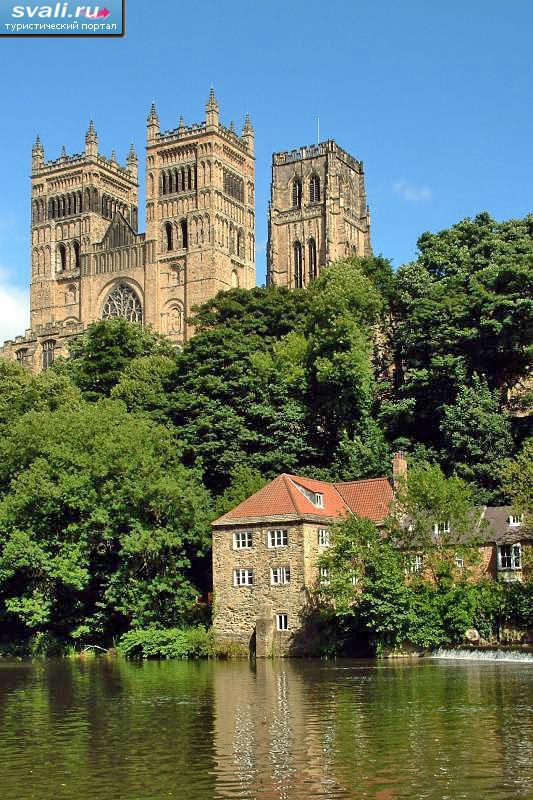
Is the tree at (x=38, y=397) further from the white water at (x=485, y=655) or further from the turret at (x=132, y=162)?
the turret at (x=132, y=162)

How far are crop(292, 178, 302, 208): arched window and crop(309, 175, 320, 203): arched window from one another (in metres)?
1.36

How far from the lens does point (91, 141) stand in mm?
146625

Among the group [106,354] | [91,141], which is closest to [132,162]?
[91,141]

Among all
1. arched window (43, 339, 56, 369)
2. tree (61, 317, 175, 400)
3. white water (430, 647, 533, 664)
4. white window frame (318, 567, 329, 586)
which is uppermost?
arched window (43, 339, 56, 369)

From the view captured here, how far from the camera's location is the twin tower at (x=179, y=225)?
13312 centimetres

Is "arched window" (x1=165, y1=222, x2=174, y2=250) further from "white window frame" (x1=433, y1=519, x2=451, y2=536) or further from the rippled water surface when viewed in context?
the rippled water surface

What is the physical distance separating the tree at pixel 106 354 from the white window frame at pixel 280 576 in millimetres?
29325

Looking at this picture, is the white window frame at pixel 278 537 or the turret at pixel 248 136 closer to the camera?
the white window frame at pixel 278 537

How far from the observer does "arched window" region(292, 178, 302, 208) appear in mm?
142750

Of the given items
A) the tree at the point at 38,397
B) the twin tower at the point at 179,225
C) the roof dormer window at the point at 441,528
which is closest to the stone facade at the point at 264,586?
the roof dormer window at the point at 441,528

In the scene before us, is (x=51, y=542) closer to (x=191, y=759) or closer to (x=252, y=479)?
(x=252, y=479)

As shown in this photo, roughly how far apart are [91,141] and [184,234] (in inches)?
840

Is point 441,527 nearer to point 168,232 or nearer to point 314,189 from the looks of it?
point 168,232

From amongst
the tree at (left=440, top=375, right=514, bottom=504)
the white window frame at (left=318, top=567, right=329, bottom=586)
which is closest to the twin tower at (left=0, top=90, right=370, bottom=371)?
the tree at (left=440, top=375, right=514, bottom=504)
